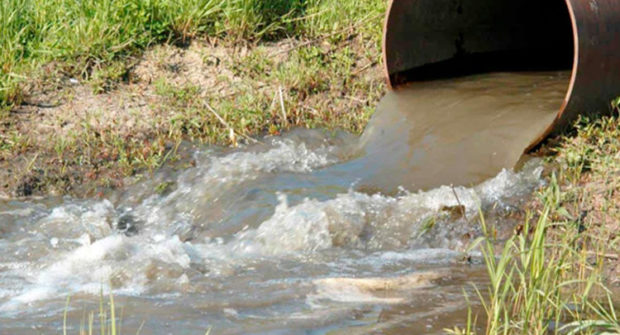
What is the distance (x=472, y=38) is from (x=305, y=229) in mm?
2799

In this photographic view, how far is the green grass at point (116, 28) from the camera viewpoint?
23.6 feet

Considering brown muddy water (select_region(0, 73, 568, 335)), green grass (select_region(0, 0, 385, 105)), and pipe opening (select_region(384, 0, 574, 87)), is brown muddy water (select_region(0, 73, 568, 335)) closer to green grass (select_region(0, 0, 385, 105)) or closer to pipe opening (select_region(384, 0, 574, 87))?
pipe opening (select_region(384, 0, 574, 87))

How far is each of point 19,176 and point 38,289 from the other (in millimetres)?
1797

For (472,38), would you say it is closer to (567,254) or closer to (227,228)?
(227,228)

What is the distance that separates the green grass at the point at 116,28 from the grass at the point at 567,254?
2546mm

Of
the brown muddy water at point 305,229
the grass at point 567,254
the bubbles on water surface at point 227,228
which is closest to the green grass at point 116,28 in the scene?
the brown muddy water at point 305,229

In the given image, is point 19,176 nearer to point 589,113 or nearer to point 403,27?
point 403,27

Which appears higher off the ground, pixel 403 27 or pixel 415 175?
pixel 403 27

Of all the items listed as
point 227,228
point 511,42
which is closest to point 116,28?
point 227,228

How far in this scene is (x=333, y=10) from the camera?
793 cm

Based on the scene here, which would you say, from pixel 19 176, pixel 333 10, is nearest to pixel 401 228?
pixel 19 176

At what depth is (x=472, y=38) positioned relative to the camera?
7570 millimetres

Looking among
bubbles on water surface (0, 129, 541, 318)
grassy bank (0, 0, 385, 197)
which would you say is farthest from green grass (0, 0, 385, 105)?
bubbles on water surface (0, 129, 541, 318)

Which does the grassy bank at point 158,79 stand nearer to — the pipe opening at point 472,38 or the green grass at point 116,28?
the green grass at point 116,28
